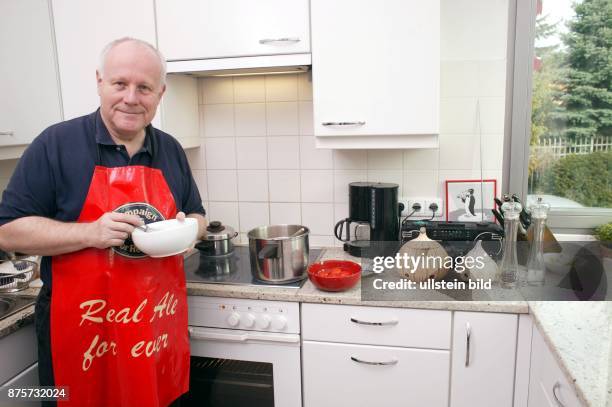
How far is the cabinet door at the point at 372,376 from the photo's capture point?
5.11ft

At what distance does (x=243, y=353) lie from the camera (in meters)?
1.69

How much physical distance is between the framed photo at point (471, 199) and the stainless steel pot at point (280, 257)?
0.70m

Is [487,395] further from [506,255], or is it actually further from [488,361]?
[506,255]

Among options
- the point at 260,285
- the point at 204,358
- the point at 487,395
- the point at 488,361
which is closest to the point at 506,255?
the point at 488,361

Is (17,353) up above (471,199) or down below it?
below

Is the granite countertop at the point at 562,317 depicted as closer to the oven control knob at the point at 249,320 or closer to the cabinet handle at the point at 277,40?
the oven control knob at the point at 249,320

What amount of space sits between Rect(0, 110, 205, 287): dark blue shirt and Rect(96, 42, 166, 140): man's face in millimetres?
68

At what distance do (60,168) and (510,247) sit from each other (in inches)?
55.7

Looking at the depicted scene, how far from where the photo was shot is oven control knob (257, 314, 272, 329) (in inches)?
64.3

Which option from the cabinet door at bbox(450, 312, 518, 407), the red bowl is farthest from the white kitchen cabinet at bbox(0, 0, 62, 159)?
the cabinet door at bbox(450, 312, 518, 407)

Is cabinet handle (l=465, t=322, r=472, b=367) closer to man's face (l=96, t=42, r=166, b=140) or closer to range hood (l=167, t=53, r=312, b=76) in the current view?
range hood (l=167, t=53, r=312, b=76)

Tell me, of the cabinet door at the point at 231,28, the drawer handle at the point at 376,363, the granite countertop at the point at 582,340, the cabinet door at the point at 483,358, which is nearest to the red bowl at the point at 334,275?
the drawer handle at the point at 376,363

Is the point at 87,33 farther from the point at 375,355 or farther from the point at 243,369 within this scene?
the point at 375,355

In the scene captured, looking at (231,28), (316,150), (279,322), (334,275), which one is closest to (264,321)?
(279,322)
